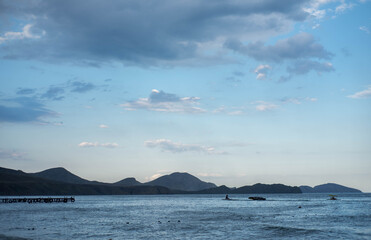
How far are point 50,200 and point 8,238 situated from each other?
139445 millimetres

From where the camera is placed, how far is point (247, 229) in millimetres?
51906

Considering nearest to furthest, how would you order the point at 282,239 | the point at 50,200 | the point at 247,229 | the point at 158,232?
the point at 282,239 → the point at 158,232 → the point at 247,229 → the point at 50,200

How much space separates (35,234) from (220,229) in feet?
77.1

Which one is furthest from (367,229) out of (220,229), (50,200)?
(50,200)

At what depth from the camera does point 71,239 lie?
137 feet

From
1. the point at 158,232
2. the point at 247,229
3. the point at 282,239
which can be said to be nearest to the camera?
the point at 282,239

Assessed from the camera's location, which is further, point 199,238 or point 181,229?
point 181,229

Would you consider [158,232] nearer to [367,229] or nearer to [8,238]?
[8,238]

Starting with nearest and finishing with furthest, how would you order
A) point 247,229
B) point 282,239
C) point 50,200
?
point 282,239 → point 247,229 → point 50,200

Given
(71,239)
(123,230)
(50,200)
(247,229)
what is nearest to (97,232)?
(123,230)

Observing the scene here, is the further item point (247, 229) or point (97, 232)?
point (247, 229)

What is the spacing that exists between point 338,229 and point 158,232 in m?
24.8

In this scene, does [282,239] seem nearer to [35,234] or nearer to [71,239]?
[71,239]

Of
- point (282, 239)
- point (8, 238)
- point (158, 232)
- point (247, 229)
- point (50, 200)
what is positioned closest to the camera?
point (8, 238)
